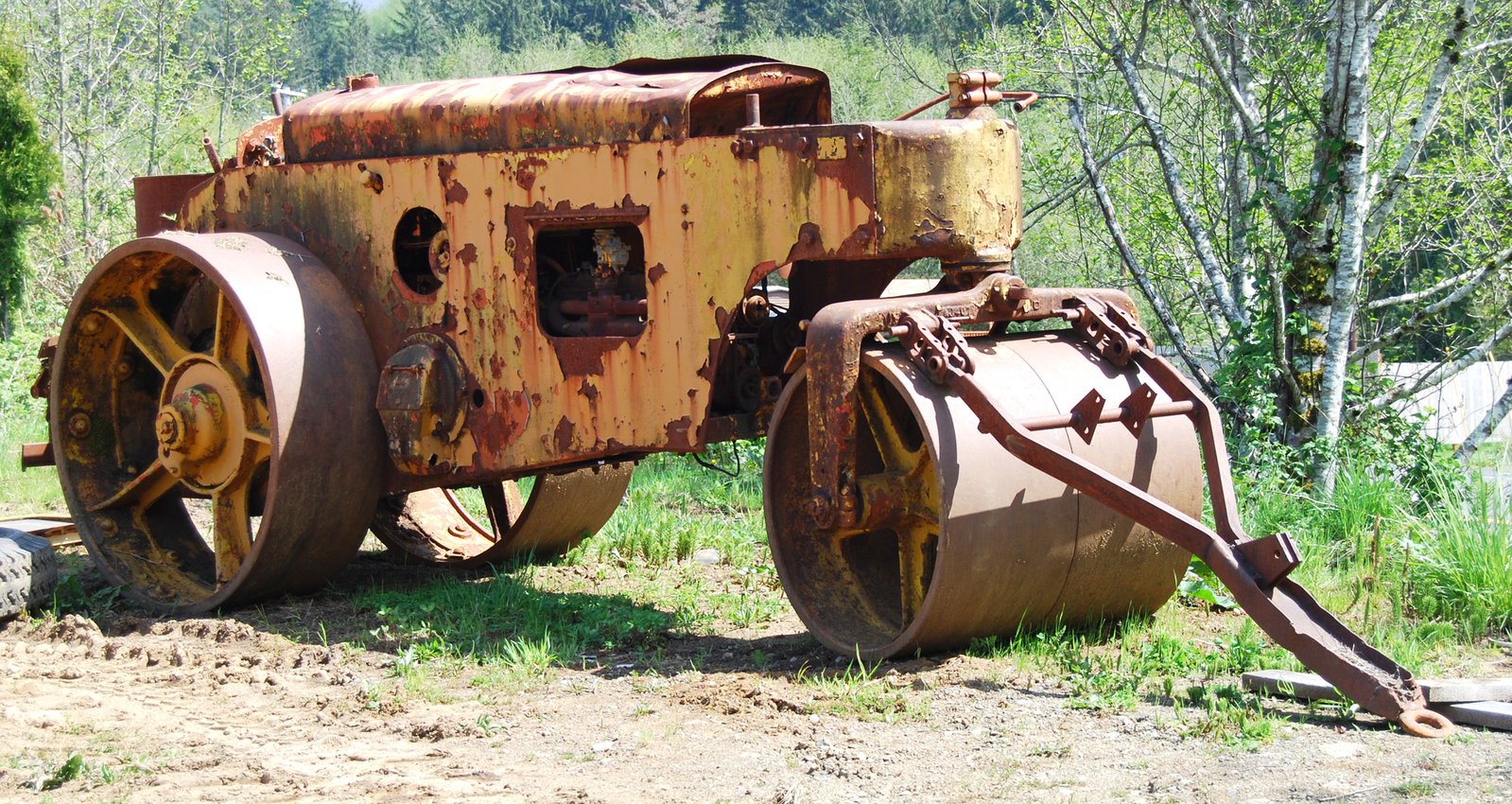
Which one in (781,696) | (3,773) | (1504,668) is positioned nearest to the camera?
(3,773)

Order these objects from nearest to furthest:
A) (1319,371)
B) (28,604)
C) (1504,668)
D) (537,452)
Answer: (1504,668)
(537,452)
(28,604)
(1319,371)

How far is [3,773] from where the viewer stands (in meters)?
3.94

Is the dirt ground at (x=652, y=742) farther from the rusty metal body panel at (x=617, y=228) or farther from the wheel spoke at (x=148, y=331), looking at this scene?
the wheel spoke at (x=148, y=331)

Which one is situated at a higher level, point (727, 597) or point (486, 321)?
point (486, 321)

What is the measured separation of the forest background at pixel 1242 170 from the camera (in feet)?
23.5

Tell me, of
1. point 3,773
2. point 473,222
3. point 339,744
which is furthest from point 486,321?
point 3,773

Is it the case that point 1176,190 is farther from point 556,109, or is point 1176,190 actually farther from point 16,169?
point 16,169

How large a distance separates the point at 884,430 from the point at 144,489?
3.22 m

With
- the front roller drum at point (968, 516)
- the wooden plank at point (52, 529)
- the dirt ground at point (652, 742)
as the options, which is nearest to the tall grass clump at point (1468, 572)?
the front roller drum at point (968, 516)

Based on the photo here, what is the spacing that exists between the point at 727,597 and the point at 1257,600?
2280 millimetres

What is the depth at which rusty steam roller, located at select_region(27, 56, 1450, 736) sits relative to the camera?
14.7 feet

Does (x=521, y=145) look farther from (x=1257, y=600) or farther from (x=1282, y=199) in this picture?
(x=1282, y=199)

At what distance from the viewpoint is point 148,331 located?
620 centimetres

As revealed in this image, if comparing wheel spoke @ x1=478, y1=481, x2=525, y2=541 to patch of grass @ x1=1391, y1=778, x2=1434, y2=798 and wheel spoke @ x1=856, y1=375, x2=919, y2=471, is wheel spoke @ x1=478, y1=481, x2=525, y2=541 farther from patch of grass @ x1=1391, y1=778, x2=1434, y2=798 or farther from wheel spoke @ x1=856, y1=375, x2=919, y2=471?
patch of grass @ x1=1391, y1=778, x2=1434, y2=798
